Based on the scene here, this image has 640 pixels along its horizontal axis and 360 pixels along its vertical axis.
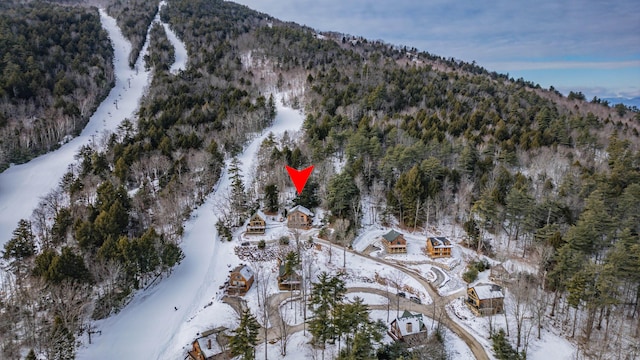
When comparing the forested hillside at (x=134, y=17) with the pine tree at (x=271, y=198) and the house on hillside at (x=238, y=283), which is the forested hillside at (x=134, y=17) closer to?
the pine tree at (x=271, y=198)

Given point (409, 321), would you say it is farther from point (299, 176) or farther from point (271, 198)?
point (299, 176)

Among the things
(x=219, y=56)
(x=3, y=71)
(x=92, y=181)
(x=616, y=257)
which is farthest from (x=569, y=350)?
(x=219, y=56)

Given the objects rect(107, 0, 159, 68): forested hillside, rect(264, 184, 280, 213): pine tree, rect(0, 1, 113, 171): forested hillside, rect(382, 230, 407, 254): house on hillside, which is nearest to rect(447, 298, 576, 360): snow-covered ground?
rect(382, 230, 407, 254): house on hillside

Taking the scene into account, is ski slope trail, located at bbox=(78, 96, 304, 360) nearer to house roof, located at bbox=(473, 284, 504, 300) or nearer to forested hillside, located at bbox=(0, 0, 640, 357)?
forested hillside, located at bbox=(0, 0, 640, 357)

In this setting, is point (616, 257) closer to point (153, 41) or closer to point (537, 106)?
point (537, 106)

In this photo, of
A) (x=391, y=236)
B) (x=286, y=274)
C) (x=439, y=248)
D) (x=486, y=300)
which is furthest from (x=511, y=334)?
(x=286, y=274)
